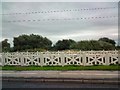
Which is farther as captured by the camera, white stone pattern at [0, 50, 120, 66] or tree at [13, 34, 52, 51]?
tree at [13, 34, 52, 51]

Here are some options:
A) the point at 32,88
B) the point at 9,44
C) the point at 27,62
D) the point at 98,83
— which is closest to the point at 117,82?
the point at 98,83

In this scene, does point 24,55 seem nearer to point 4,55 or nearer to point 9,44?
point 4,55

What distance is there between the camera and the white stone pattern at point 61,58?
23016 mm

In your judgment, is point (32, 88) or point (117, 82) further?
point (117, 82)

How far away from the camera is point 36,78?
1531 cm

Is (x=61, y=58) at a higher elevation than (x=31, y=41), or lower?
lower

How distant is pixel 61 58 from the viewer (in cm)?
2355

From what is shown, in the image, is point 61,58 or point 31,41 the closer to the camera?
point 61,58

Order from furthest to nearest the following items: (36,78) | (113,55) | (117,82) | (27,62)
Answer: (27,62) < (113,55) < (36,78) < (117,82)

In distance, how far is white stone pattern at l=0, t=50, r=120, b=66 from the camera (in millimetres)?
23016

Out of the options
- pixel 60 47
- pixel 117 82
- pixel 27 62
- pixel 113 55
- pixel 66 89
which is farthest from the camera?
pixel 60 47

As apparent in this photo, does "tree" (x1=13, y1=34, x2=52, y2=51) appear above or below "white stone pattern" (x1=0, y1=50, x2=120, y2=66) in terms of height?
above

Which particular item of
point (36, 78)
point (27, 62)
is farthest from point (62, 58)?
point (36, 78)

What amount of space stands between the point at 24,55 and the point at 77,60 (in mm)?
4507
